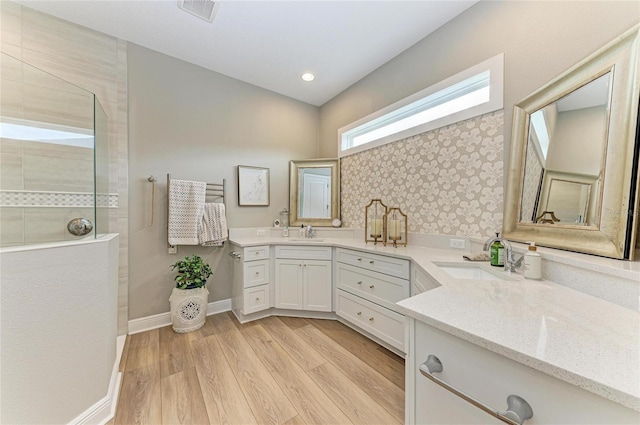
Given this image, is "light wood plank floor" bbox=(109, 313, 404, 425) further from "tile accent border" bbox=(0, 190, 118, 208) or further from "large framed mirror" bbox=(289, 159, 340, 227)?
"large framed mirror" bbox=(289, 159, 340, 227)

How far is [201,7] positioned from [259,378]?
2.95 m

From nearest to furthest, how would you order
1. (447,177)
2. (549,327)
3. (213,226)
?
1. (549,327)
2. (447,177)
3. (213,226)

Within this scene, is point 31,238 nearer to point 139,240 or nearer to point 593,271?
point 139,240

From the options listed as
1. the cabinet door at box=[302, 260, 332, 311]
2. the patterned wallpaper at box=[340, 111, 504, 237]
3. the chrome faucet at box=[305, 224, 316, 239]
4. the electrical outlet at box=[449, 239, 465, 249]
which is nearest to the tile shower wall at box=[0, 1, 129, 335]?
the cabinet door at box=[302, 260, 332, 311]

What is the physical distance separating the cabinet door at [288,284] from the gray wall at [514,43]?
83.4 inches

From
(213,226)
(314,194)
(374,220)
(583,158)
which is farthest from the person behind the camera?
(314,194)

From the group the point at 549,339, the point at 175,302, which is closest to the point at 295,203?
the point at 175,302

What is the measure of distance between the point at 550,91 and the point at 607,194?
0.72 metres

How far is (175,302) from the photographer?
7.36 ft

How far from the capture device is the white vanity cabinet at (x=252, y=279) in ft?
7.95

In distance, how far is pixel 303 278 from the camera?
2537 mm

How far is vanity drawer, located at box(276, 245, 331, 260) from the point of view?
8.22ft

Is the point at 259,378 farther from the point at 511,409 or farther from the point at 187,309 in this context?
the point at 511,409

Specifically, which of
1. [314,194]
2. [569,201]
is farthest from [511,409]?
[314,194]
